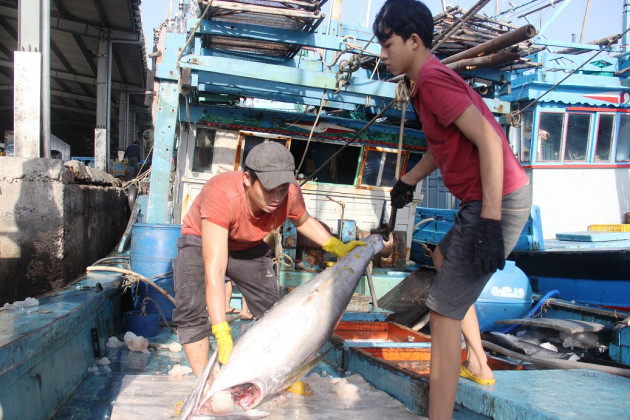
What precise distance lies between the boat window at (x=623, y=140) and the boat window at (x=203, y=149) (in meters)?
7.97

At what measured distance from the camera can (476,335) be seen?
2.53m

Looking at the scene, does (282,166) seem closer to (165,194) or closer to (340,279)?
(340,279)

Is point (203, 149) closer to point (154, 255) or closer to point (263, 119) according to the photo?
point (263, 119)

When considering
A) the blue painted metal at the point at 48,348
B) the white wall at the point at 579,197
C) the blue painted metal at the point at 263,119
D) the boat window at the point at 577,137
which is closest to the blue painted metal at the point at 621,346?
the blue painted metal at the point at 263,119

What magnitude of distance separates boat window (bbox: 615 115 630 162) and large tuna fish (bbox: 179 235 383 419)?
913cm

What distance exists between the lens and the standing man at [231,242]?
255 centimetres

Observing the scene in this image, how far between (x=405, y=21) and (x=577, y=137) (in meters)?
8.78

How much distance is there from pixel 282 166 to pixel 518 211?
1.18 metres

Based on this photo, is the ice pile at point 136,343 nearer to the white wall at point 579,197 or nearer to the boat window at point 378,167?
the boat window at point 378,167

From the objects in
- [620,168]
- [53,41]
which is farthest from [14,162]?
[53,41]

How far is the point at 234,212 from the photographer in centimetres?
275

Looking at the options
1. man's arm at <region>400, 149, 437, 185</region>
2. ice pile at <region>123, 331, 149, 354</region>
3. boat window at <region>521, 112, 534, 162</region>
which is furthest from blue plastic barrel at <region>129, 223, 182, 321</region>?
boat window at <region>521, 112, 534, 162</region>

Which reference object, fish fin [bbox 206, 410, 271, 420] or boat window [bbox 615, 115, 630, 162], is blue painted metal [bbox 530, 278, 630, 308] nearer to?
boat window [bbox 615, 115, 630, 162]

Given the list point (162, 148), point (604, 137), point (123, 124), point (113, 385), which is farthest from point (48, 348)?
point (123, 124)
